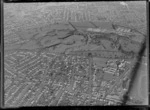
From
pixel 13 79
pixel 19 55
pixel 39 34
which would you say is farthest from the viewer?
pixel 39 34

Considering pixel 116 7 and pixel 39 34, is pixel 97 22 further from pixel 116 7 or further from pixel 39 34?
pixel 39 34

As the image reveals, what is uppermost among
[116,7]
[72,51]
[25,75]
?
[116,7]

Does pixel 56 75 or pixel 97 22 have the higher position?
pixel 97 22

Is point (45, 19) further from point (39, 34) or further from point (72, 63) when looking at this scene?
point (72, 63)

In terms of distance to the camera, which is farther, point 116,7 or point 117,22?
point 117,22

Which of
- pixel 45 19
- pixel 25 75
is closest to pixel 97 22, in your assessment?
pixel 45 19

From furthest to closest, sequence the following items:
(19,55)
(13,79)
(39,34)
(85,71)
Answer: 1. (39,34)
2. (19,55)
3. (85,71)
4. (13,79)

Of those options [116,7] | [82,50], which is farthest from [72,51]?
[116,7]
